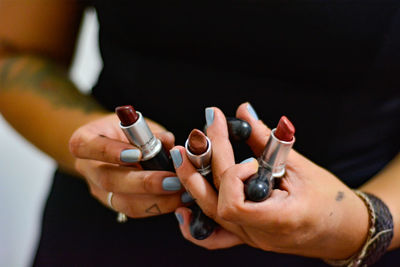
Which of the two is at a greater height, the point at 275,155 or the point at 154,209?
the point at 275,155

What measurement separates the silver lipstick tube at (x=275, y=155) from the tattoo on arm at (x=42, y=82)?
265mm

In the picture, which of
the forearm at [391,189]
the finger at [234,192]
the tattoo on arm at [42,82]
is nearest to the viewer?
the finger at [234,192]

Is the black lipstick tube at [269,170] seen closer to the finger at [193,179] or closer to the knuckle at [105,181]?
the finger at [193,179]

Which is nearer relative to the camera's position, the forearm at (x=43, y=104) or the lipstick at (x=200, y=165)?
the lipstick at (x=200, y=165)

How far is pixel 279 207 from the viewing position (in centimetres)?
25

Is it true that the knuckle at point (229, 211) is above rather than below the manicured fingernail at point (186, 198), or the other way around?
above

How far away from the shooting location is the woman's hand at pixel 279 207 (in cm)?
25

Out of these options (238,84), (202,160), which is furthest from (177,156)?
(238,84)

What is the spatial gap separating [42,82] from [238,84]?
0.94 ft

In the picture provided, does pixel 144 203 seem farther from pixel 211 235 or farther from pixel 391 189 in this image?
pixel 391 189

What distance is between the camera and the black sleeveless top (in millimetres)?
319

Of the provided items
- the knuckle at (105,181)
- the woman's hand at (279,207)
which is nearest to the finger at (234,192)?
the woman's hand at (279,207)

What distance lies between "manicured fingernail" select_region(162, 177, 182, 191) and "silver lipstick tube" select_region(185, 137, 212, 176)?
0.10 feet

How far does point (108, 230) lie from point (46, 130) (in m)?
0.16
